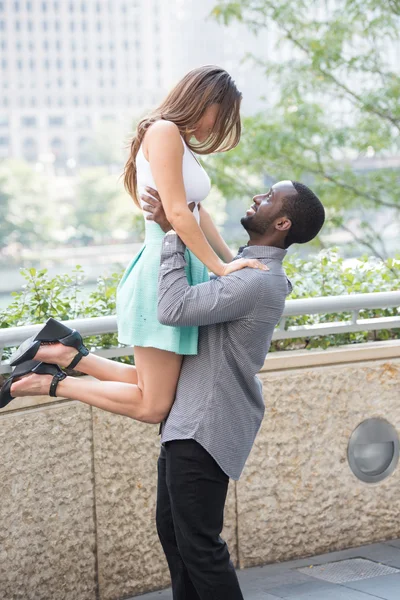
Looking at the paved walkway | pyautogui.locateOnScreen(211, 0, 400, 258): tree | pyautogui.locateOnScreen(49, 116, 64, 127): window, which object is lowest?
the paved walkway

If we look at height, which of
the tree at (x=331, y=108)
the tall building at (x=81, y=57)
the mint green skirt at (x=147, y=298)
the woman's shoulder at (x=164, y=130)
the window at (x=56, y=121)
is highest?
the tall building at (x=81, y=57)

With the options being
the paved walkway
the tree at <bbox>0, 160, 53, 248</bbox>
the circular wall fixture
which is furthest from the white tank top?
the tree at <bbox>0, 160, 53, 248</bbox>

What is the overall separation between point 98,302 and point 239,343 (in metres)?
1.32

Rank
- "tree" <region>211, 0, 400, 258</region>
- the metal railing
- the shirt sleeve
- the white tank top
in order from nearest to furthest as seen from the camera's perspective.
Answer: the shirt sleeve, the white tank top, the metal railing, "tree" <region>211, 0, 400, 258</region>

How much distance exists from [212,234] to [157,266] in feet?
1.69

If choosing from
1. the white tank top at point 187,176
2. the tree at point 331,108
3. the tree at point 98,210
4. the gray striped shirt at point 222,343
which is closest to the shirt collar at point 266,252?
the gray striped shirt at point 222,343

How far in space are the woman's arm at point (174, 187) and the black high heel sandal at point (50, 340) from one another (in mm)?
567

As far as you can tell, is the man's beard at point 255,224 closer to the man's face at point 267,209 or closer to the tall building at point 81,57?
the man's face at point 267,209

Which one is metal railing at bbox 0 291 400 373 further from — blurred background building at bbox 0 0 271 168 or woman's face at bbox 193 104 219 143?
blurred background building at bbox 0 0 271 168

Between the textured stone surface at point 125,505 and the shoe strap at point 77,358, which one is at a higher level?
the shoe strap at point 77,358

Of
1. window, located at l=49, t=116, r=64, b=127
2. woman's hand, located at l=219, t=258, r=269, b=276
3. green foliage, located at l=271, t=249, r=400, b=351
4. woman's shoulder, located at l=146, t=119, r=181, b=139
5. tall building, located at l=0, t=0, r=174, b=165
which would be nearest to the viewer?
woman's hand, located at l=219, t=258, r=269, b=276

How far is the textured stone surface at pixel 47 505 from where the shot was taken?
3.17 m

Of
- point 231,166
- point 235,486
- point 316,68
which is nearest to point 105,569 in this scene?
point 235,486

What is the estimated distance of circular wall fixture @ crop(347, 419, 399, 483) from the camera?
12.9 feet
